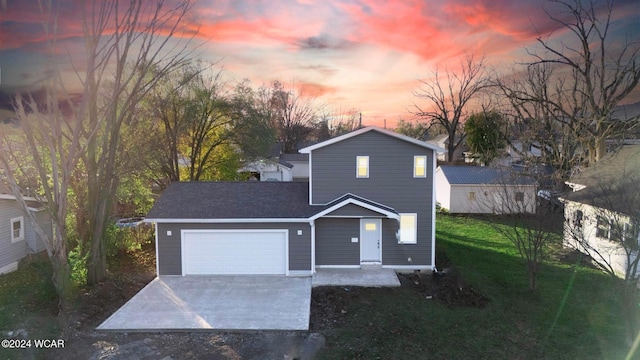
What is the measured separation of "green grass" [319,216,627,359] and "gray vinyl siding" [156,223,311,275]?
2733 mm

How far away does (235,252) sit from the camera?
1180cm

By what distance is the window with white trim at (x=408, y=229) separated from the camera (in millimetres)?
12164

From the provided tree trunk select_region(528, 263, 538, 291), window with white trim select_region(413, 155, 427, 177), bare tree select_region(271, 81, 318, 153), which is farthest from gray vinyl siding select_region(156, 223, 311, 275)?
bare tree select_region(271, 81, 318, 153)

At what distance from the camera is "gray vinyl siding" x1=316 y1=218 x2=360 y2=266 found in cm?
1206

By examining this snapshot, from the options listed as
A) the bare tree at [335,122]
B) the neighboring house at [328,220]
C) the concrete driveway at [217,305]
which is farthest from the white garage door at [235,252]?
the bare tree at [335,122]

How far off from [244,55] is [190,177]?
10666 millimetres

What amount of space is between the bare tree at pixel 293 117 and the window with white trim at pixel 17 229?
111 feet

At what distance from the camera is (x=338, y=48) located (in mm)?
10078

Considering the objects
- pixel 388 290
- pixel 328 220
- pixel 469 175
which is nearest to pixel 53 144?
pixel 328 220

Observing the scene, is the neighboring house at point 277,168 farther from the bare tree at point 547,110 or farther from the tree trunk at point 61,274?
the bare tree at point 547,110

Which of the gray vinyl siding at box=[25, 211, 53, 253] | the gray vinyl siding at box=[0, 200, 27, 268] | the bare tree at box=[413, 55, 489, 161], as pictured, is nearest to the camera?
the gray vinyl siding at box=[0, 200, 27, 268]

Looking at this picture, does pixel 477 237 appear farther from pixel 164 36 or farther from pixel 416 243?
pixel 164 36

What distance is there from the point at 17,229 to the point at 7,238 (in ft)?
2.37

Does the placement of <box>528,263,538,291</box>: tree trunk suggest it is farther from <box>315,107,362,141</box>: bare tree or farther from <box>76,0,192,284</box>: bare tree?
<box>315,107,362,141</box>: bare tree
